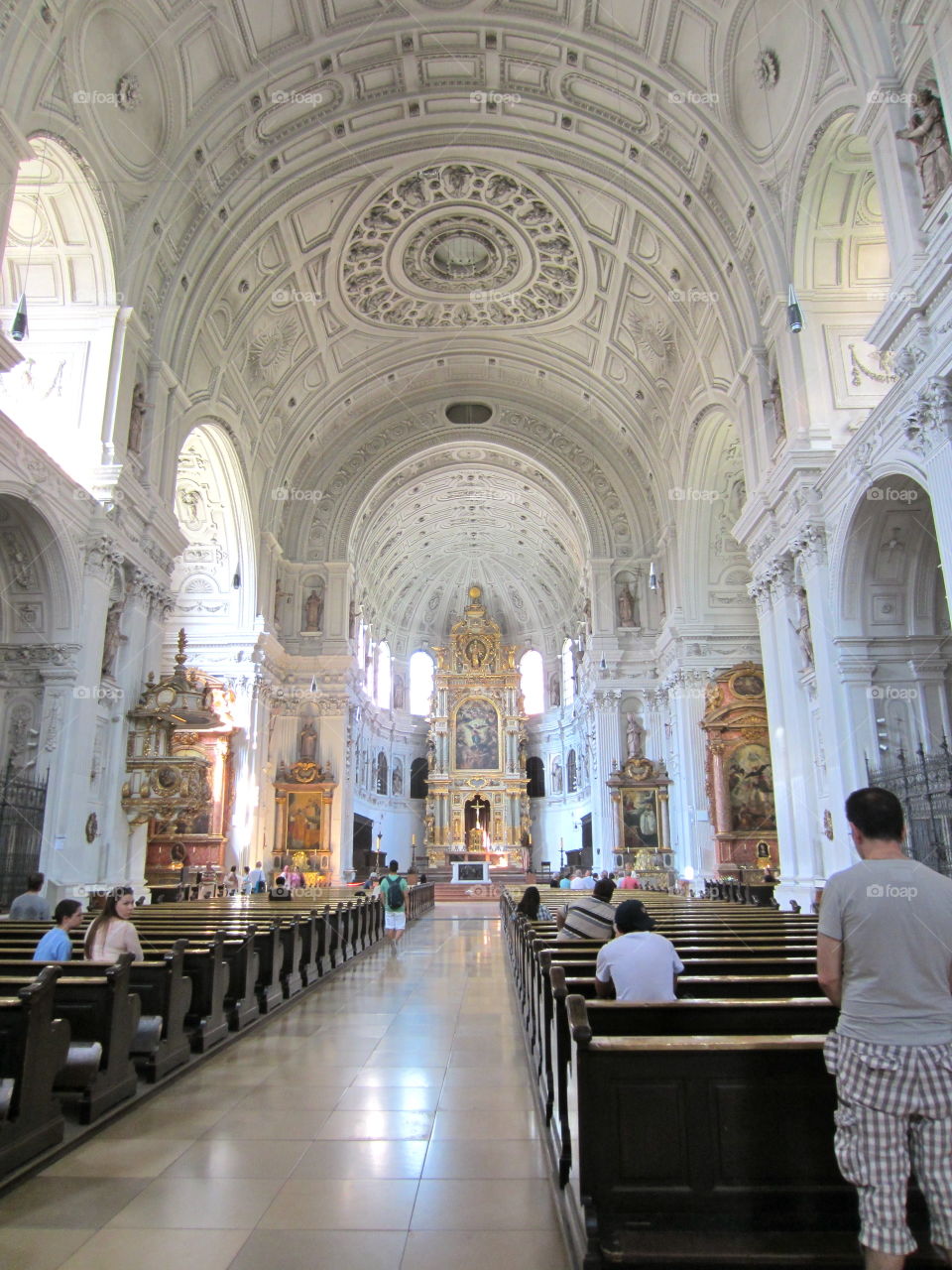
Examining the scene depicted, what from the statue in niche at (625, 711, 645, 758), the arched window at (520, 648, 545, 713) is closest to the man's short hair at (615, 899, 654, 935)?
the statue in niche at (625, 711, 645, 758)

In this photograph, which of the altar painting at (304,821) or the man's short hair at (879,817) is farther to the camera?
the altar painting at (304,821)

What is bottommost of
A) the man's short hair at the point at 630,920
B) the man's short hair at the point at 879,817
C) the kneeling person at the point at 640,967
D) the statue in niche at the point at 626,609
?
the kneeling person at the point at 640,967

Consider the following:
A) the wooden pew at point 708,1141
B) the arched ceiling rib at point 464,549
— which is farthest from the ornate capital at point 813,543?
the arched ceiling rib at point 464,549

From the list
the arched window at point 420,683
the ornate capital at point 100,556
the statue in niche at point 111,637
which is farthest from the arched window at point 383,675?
the ornate capital at point 100,556

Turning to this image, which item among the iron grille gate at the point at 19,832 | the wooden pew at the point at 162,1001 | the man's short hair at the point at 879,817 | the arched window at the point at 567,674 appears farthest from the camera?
the arched window at the point at 567,674

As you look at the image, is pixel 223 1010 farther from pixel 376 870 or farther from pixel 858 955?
pixel 376 870

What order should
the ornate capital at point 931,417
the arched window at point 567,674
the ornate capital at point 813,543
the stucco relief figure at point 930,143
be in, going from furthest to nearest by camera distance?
the arched window at point 567,674, the ornate capital at point 813,543, the stucco relief figure at point 930,143, the ornate capital at point 931,417

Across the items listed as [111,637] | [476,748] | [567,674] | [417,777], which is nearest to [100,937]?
[111,637]

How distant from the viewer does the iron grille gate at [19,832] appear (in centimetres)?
1242

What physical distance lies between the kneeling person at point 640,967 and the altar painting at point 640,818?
22.7 metres

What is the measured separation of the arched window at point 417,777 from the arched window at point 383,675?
4.11 meters

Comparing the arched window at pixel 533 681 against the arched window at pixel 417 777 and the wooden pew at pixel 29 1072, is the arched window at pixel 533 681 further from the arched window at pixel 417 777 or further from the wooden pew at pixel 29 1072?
the wooden pew at pixel 29 1072

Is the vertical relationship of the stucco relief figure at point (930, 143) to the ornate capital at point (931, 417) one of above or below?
above

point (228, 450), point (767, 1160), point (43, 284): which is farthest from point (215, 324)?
point (767, 1160)
